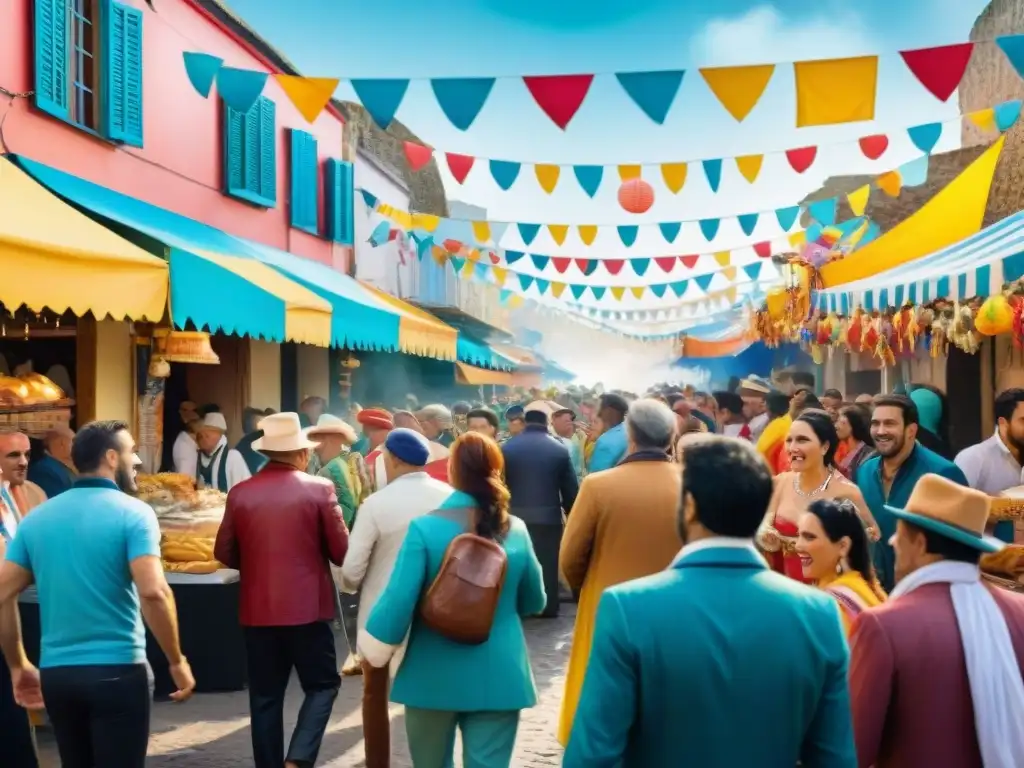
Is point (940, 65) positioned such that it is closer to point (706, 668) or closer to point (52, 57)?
point (52, 57)

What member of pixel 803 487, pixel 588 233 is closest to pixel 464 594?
pixel 803 487

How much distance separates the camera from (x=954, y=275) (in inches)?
337

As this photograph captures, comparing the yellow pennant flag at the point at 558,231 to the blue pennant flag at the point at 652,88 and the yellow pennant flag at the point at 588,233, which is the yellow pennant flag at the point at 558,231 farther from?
the blue pennant flag at the point at 652,88

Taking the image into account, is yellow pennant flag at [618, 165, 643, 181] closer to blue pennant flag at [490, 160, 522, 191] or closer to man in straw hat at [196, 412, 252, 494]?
blue pennant flag at [490, 160, 522, 191]

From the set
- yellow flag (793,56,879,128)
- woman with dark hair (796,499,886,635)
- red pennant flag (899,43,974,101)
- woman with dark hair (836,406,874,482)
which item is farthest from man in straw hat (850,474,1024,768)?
red pennant flag (899,43,974,101)

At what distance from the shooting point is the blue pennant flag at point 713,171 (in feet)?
40.0

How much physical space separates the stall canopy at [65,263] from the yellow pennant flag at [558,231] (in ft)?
31.6

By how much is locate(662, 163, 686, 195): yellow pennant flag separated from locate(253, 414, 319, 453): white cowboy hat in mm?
8041

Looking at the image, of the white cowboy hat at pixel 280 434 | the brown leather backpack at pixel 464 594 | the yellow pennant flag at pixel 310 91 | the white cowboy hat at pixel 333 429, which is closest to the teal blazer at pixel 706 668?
the brown leather backpack at pixel 464 594

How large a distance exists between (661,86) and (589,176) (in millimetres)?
3633

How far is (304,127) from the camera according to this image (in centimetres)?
1666

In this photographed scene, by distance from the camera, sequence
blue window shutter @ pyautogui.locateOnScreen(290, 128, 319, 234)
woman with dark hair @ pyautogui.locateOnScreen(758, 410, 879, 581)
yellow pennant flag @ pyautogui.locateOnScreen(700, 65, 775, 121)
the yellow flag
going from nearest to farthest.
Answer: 1. woman with dark hair @ pyautogui.locateOnScreen(758, 410, 879, 581)
2. the yellow flag
3. yellow pennant flag @ pyautogui.locateOnScreen(700, 65, 775, 121)
4. blue window shutter @ pyautogui.locateOnScreen(290, 128, 319, 234)

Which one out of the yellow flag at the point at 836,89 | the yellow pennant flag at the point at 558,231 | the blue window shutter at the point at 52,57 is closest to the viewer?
the yellow flag at the point at 836,89

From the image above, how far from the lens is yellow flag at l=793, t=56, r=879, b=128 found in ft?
27.1
